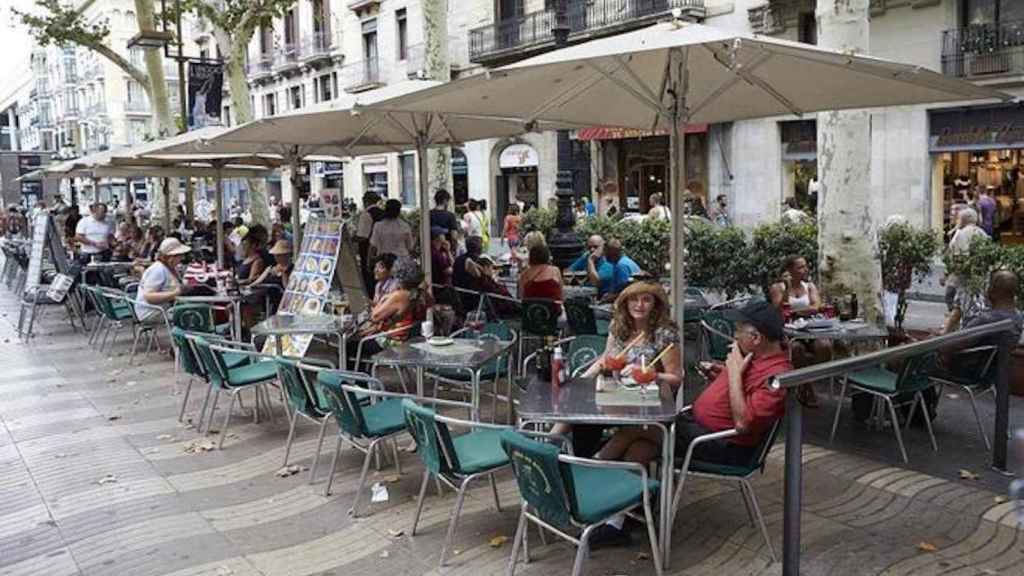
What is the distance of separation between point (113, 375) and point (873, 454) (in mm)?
7336

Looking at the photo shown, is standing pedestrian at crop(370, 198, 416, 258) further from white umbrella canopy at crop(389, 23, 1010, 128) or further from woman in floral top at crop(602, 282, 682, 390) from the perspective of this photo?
woman in floral top at crop(602, 282, 682, 390)

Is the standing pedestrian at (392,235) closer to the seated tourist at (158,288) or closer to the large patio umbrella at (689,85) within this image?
the seated tourist at (158,288)

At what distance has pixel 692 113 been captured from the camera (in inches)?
223

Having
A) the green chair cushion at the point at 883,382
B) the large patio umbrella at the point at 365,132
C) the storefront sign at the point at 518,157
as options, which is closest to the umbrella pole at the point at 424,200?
the large patio umbrella at the point at 365,132

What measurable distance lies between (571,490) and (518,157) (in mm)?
27059

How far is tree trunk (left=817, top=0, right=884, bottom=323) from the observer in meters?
Answer: 7.69

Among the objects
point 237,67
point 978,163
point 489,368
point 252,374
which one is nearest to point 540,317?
point 489,368

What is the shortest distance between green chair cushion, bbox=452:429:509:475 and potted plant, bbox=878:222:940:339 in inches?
200

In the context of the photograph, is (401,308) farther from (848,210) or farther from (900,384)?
(848,210)

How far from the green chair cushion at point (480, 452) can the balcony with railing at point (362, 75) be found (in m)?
30.9

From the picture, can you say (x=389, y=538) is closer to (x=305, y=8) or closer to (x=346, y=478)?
(x=346, y=478)

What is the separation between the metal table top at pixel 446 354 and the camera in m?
5.37

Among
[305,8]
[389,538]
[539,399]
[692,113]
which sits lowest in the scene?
[389,538]

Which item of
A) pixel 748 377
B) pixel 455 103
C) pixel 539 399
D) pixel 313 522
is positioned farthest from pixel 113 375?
pixel 748 377
